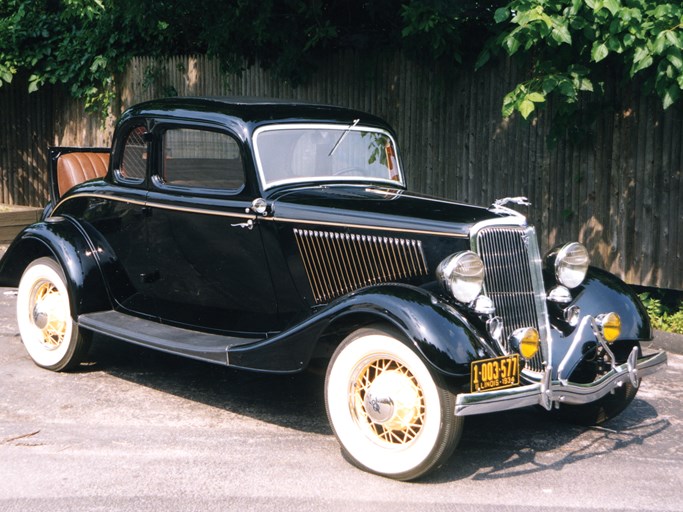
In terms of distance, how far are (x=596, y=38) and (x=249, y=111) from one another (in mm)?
2742

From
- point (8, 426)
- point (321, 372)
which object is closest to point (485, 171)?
point (321, 372)

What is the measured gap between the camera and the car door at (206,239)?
5230mm

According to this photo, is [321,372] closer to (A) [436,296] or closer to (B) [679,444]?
(A) [436,296]

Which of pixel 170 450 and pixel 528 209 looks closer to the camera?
pixel 170 450

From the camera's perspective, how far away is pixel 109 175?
20.2ft

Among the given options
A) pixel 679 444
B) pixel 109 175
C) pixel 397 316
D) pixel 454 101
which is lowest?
pixel 679 444

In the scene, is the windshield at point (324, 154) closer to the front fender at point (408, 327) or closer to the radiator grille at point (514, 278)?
the front fender at point (408, 327)

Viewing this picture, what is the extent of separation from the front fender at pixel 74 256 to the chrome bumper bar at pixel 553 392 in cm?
281

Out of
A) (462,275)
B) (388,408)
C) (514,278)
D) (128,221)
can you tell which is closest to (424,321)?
(462,275)

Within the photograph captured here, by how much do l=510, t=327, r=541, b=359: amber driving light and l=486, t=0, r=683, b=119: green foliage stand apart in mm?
2624

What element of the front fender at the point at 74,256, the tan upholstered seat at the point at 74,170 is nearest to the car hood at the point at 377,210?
the front fender at the point at 74,256

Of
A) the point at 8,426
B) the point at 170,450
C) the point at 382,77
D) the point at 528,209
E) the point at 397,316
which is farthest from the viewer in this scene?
the point at 382,77

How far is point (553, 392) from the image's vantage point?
425 centimetres

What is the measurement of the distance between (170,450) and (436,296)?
1519 millimetres
